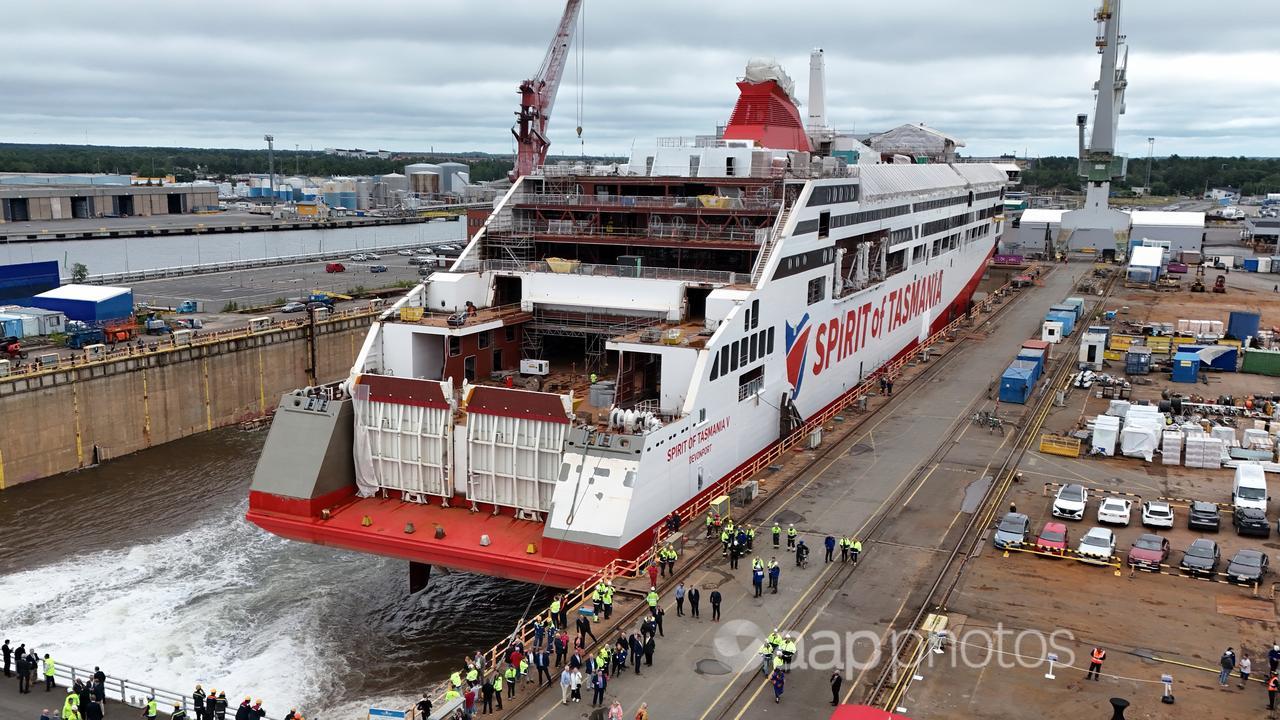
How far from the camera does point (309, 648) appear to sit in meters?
25.2

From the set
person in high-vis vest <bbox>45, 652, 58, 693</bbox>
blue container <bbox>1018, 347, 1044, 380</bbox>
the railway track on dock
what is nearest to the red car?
the railway track on dock

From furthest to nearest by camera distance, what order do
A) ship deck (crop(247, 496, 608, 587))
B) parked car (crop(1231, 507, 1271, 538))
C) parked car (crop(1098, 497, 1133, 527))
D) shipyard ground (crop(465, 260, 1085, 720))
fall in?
1. parked car (crop(1098, 497, 1133, 527))
2. parked car (crop(1231, 507, 1271, 538))
3. ship deck (crop(247, 496, 608, 587))
4. shipyard ground (crop(465, 260, 1085, 720))

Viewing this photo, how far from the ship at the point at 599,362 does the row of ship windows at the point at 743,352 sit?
0.08 metres

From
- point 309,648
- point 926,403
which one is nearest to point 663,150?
point 926,403

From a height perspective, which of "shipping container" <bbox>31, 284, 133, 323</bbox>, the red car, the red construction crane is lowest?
the red car

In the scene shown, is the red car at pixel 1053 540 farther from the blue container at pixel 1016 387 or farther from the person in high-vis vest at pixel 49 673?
the person in high-vis vest at pixel 49 673

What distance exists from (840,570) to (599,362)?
12165 mm

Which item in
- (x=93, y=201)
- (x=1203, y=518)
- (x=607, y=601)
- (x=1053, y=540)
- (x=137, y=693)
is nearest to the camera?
(x=607, y=601)

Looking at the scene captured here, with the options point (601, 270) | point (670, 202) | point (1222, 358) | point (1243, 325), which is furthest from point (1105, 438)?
point (1243, 325)

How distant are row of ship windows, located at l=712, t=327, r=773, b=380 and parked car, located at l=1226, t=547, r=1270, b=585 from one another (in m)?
13.2

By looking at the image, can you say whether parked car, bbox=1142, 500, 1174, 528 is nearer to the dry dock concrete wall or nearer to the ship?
the ship

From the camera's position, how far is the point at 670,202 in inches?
1283

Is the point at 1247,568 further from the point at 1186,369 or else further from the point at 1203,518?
the point at 1186,369

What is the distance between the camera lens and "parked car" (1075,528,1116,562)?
961 inches
